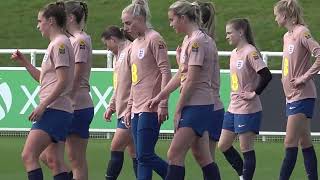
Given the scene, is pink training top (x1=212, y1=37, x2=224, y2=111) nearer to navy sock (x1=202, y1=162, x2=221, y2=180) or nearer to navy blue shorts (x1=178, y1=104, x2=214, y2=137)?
navy blue shorts (x1=178, y1=104, x2=214, y2=137)

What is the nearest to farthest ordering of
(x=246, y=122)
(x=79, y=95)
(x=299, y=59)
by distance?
(x=79, y=95), (x=299, y=59), (x=246, y=122)

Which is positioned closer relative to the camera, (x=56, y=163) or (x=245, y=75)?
(x=56, y=163)

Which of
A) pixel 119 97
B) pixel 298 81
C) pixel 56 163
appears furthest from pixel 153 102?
pixel 298 81

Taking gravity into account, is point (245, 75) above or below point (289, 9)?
below

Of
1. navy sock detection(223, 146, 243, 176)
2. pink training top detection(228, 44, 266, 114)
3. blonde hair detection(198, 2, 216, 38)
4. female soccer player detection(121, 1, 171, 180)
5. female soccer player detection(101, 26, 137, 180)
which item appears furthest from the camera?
navy sock detection(223, 146, 243, 176)

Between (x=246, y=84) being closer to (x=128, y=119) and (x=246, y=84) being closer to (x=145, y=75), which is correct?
(x=128, y=119)

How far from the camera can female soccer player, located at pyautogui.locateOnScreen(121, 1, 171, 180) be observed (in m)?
10.6

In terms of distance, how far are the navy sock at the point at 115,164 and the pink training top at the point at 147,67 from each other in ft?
4.66

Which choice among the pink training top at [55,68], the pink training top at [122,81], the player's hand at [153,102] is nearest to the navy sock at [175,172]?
the player's hand at [153,102]

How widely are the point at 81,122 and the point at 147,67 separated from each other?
103 cm

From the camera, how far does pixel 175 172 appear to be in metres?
10.3

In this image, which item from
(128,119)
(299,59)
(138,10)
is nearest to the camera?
(138,10)

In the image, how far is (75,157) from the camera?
1112 centimetres

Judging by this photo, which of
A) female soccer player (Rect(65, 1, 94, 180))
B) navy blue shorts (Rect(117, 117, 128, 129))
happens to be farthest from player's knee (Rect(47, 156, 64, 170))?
navy blue shorts (Rect(117, 117, 128, 129))
